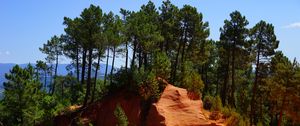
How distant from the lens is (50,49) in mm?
68688

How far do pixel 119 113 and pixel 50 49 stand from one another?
40.9 meters

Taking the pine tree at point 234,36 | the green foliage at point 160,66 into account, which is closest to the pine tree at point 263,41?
the pine tree at point 234,36

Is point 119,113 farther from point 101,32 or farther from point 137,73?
point 101,32

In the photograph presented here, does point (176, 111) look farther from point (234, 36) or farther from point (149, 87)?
point (234, 36)

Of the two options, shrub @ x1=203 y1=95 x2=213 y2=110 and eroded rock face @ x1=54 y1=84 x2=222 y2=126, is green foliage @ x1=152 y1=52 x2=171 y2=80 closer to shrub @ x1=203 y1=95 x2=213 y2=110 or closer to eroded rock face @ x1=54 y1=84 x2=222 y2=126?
eroded rock face @ x1=54 y1=84 x2=222 y2=126

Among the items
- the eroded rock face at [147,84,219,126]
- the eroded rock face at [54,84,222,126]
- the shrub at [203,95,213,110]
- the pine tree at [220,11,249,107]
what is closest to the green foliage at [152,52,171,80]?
the eroded rock face at [54,84,222,126]

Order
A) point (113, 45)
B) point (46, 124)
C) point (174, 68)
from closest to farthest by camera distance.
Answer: point (46, 124) < point (113, 45) < point (174, 68)

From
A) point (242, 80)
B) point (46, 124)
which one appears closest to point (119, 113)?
point (46, 124)

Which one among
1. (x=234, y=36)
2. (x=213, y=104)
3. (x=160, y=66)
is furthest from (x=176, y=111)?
(x=234, y=36)

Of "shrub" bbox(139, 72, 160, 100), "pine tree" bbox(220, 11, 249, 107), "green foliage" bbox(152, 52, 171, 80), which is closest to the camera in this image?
"shrub" bbox(139, 72, 160, 100)

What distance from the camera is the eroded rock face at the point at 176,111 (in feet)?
107

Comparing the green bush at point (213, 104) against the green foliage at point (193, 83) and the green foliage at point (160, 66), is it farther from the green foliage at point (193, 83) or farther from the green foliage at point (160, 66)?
the green foliage at point (160, 66)

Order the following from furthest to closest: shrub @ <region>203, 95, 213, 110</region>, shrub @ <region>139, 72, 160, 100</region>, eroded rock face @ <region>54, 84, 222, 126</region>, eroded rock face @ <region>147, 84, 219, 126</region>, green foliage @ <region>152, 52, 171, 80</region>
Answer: shrub @ <region>203, 95, 213, 110</region> < green foliage @ <region>152, 52, 171, 80</region> < shrub @ <region>139, 72, 160, 100</region> < eroded rock face @ <region>54, 84, 222, 126</region> < eroded rock face @ <region>147, 84, 219, 126</region>

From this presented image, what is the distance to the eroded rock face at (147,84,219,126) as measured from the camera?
3247 cm
